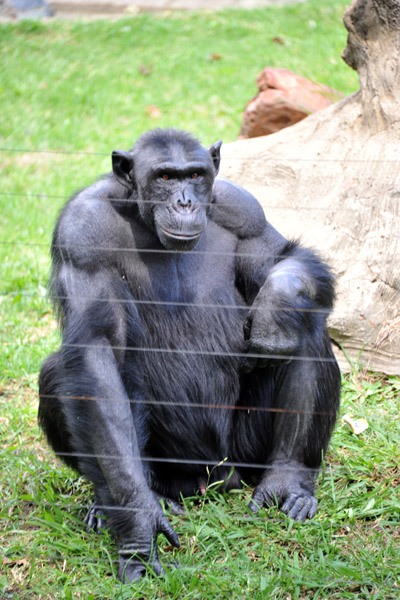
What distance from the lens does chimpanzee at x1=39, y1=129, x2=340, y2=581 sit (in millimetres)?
3229

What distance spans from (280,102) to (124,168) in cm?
388

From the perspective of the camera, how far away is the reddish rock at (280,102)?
7062mm

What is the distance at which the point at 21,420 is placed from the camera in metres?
4.55

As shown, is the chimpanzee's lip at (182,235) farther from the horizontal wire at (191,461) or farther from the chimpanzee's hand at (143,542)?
the chimpanzee's hand at (143,542)

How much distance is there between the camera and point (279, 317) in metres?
3.42

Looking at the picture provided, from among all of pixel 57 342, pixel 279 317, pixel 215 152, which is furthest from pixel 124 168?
pixel 57 342

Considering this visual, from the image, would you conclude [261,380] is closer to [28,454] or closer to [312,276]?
[312,276]

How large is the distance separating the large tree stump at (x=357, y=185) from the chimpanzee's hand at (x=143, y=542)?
2007mm

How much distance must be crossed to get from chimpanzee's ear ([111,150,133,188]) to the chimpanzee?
1 centimetres

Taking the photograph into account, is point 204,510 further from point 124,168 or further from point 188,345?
point 124,168

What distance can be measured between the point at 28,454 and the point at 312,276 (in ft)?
6.05

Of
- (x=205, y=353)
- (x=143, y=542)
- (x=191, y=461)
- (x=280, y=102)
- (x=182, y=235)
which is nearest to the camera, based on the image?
(x=143, y=542)

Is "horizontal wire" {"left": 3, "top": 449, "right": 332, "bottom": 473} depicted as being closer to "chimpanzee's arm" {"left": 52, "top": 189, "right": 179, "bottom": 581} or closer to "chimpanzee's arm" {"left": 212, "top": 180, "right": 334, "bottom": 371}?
"chimpanzee's arm" {"left": 52, "top": 189, "right": 179, "bottom": 581}

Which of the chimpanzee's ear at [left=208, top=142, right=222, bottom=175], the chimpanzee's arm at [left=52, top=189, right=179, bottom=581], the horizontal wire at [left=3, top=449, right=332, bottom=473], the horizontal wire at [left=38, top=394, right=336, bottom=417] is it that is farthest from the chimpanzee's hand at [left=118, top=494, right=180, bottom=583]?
the chimpanzee's ear at [left=208, top=142, right=222, bottom=175]
